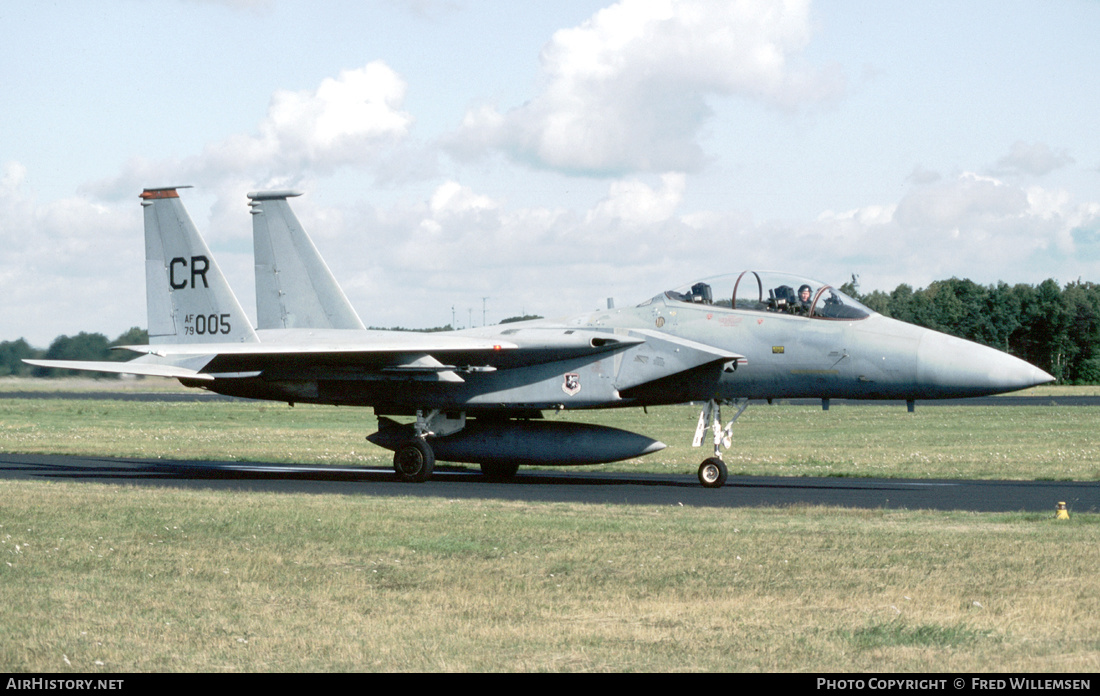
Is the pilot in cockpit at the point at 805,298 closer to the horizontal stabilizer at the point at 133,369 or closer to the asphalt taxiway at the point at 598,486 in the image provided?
the asphalt taxiway at the point at 598,486

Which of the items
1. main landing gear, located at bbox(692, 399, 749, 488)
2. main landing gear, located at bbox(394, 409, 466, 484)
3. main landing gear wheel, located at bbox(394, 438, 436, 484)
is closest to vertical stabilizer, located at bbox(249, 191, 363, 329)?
main landing gear, located at bbox(394, 409, 466, 484)

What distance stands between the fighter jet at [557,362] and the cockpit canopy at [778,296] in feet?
0.07

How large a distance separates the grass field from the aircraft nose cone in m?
3.58

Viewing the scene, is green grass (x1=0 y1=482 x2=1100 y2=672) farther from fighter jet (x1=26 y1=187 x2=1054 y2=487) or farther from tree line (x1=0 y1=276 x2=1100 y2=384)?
tree line (x1=0 y1=276 x2=1100 y2=384)

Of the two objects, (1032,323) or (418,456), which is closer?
(418,456)

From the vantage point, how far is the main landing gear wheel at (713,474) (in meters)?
18.1

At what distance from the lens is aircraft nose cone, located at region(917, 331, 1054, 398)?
1659cm

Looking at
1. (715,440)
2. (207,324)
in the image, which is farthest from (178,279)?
(715,440)

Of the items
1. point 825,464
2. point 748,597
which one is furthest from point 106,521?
point 825,464

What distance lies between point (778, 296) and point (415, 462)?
6.55 meters

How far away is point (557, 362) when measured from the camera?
1955cm

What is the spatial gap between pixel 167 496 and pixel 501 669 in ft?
Result: 32.5

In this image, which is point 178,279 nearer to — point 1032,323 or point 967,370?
point 967,370

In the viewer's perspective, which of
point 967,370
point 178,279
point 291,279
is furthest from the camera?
point 291,279
